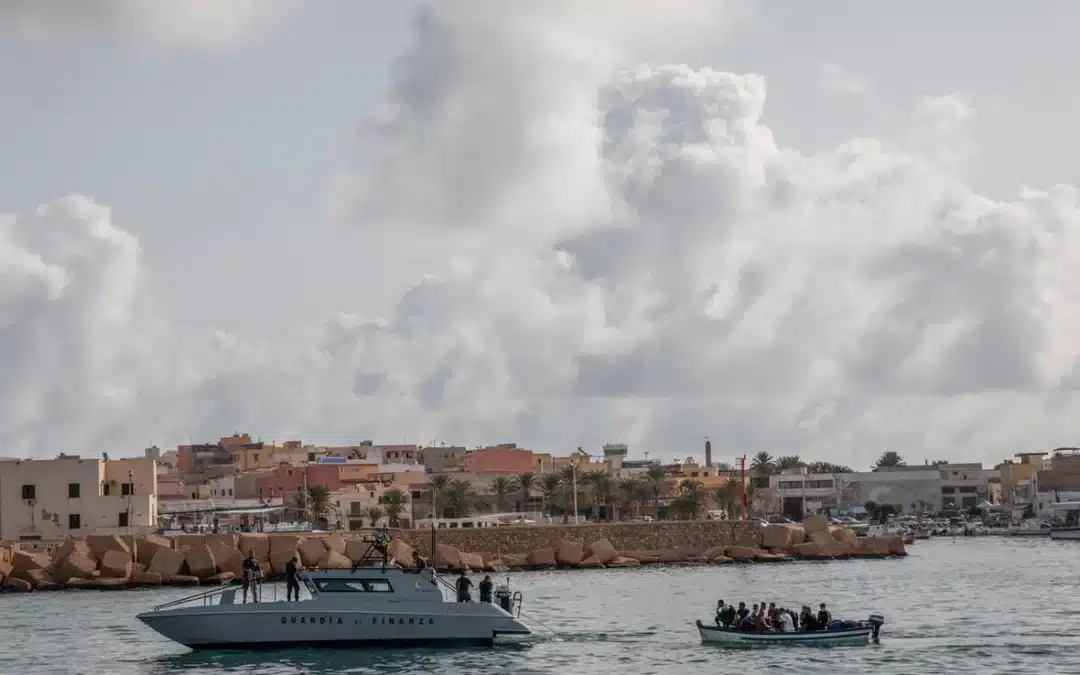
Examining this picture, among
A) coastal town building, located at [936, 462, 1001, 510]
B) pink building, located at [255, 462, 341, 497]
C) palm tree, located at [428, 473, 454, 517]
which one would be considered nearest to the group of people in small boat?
palm tree, located at [428, 473, 454, 517]

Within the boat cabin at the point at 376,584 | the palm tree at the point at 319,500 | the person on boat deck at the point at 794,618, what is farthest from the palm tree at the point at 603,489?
the boat cabin at the point at 376,584

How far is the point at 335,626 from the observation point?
163ft

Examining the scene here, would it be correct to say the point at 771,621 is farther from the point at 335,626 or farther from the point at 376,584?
the point at 335,626

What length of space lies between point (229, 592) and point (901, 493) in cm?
14022

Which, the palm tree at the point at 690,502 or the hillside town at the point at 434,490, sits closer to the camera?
the hillside town at the point at 434,490

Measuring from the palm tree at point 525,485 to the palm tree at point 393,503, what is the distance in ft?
43.0

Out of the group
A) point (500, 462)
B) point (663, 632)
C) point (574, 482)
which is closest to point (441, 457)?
point (500, 462)

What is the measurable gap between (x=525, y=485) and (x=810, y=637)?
9647 cm

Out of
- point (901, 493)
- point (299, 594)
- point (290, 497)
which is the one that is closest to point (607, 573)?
point (299, 594)

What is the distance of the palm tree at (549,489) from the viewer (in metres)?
143

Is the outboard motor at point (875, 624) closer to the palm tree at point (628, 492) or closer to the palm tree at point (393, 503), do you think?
the palm tree at point (393, 503)

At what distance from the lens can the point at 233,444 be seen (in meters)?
188

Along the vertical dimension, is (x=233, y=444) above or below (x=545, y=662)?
above

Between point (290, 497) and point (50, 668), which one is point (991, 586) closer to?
point (50, 668)
